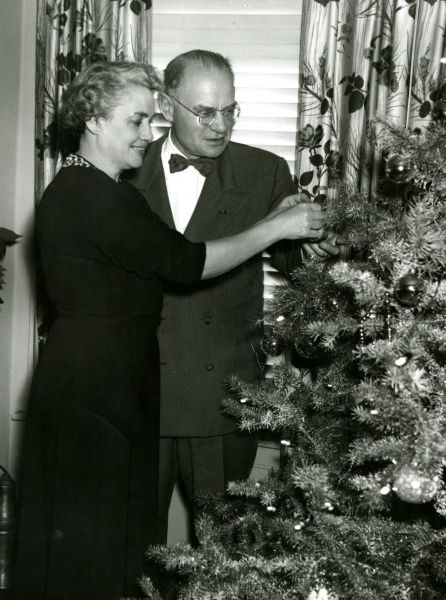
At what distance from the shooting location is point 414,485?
1.06 meters

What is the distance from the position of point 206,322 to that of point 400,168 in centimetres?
95

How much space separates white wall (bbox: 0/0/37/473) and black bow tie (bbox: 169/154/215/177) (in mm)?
888

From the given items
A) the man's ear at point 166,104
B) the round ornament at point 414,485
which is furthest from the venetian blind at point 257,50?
the round ornament at point 414,485

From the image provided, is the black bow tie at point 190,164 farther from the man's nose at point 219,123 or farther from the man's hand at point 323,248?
the man's hand at point 323,248

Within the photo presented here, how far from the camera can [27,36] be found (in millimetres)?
2682

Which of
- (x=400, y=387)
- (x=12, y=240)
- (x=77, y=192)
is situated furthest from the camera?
(x=12, y=240)

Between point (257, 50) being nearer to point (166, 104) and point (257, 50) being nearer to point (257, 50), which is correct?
point (257, 50)

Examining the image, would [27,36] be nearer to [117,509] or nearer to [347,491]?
[117,509]

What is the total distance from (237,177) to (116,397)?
31.1 inches

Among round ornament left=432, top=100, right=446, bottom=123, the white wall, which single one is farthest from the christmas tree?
the white wall

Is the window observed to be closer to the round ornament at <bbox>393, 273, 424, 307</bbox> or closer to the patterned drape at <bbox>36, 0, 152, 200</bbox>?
the patterned drape at <bbox>36, 0, 152, 200</bbox>

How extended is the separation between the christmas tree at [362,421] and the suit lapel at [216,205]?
0.43 m

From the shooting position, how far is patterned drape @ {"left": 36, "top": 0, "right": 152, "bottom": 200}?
2.41m

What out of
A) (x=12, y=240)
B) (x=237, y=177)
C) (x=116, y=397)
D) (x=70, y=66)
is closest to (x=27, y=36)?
(x=70, y=66)
